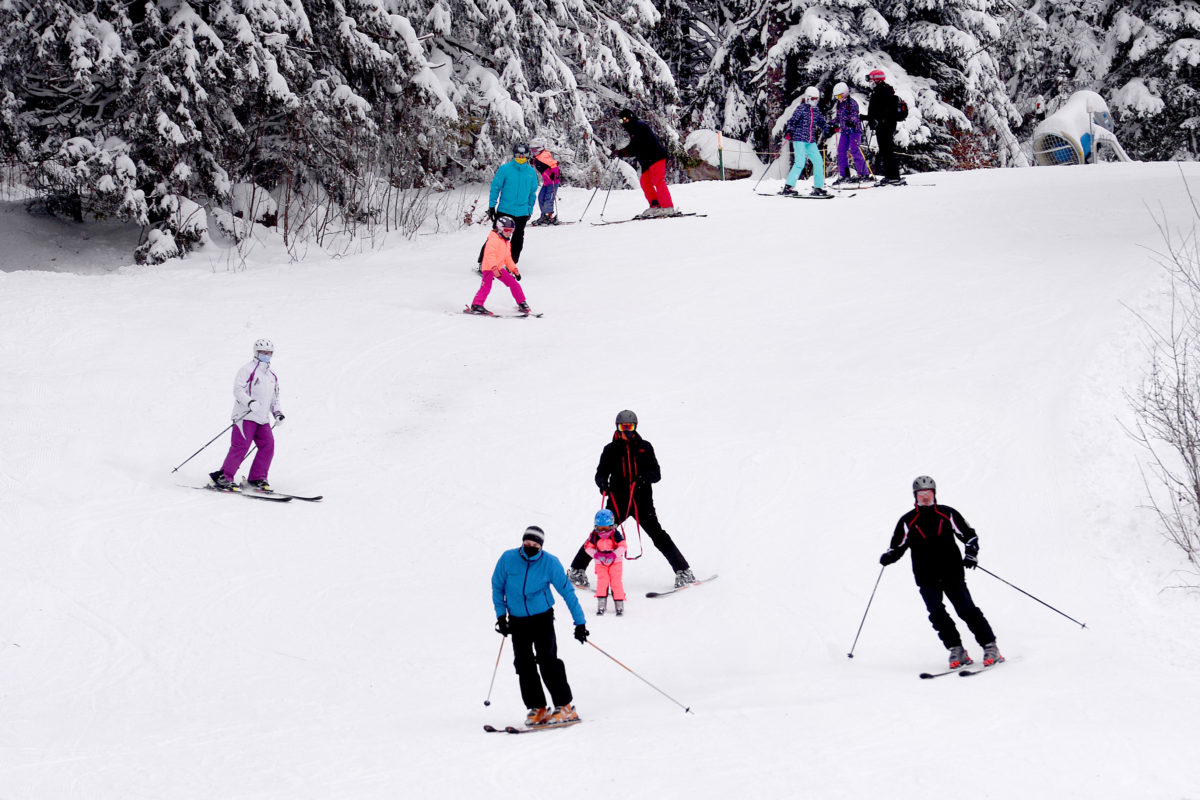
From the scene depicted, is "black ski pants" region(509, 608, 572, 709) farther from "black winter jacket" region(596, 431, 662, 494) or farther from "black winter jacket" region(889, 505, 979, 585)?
"black winter jacket" region(889, 505, 979, 585)

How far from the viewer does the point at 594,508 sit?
9.83 meters

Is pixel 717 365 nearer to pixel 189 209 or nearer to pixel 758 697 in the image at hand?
pixel 758 697

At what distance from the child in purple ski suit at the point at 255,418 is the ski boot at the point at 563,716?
4591 millimetres

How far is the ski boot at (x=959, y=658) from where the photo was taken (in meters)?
6.82

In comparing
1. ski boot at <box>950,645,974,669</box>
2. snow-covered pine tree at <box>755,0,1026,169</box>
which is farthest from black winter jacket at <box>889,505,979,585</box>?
snow-covered pine tree at <box>755,0,1026,169</box>

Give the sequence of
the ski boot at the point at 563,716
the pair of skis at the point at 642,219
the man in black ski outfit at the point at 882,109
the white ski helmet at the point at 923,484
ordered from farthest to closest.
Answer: the pair of skis at the point at 642,219 < the man in black ski outfit at the point at 882,109 < the white ski helmet at the point at 923,484 < the ski boot at the point at 563,716

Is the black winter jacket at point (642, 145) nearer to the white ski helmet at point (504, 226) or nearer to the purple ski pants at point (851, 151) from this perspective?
the white ski helmet at point (504, 226)

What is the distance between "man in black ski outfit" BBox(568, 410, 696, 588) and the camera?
8453mm

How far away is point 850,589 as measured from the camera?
27.3 feet

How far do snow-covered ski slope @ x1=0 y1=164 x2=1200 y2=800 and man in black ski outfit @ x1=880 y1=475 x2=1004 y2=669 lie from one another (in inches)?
15.4

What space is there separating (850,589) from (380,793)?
4.17 m

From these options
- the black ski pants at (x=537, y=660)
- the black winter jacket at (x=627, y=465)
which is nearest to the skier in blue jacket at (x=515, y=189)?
the black winter jacket at (x=627, y=465)

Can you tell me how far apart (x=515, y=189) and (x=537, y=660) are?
960cm

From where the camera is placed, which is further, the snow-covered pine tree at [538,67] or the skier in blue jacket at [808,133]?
the snow-covered pine tree at [538,67]
